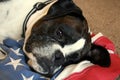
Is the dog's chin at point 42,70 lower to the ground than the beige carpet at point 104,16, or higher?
higher

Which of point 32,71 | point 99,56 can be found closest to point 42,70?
point 32,71

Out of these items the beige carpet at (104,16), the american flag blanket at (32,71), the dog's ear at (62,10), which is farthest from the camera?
the beige carpet at (104,16)

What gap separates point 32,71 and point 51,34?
21 cm

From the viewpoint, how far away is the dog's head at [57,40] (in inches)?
53.7

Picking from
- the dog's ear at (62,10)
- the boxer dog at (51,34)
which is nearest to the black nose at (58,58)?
the boxer dog at (51,34)

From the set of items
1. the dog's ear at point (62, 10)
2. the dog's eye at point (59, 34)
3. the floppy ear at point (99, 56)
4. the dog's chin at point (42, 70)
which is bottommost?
the floppy ear at point (99, 56)

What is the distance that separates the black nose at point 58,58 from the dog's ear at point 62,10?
21 cm

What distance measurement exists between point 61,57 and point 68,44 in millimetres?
74

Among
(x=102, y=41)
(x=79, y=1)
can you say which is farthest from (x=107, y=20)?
(x=102, y=41)

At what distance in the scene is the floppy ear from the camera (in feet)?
4.99

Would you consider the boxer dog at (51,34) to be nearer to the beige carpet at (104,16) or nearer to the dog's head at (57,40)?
the dog's head at (57,40)

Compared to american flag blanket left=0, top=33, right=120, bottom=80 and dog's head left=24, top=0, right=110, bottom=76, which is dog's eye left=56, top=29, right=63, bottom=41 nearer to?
dog's head left=24, top=0, right=110, bottom=76

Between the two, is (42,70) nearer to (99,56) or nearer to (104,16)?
(99,56)

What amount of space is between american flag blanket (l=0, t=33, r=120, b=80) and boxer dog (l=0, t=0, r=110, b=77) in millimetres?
32
